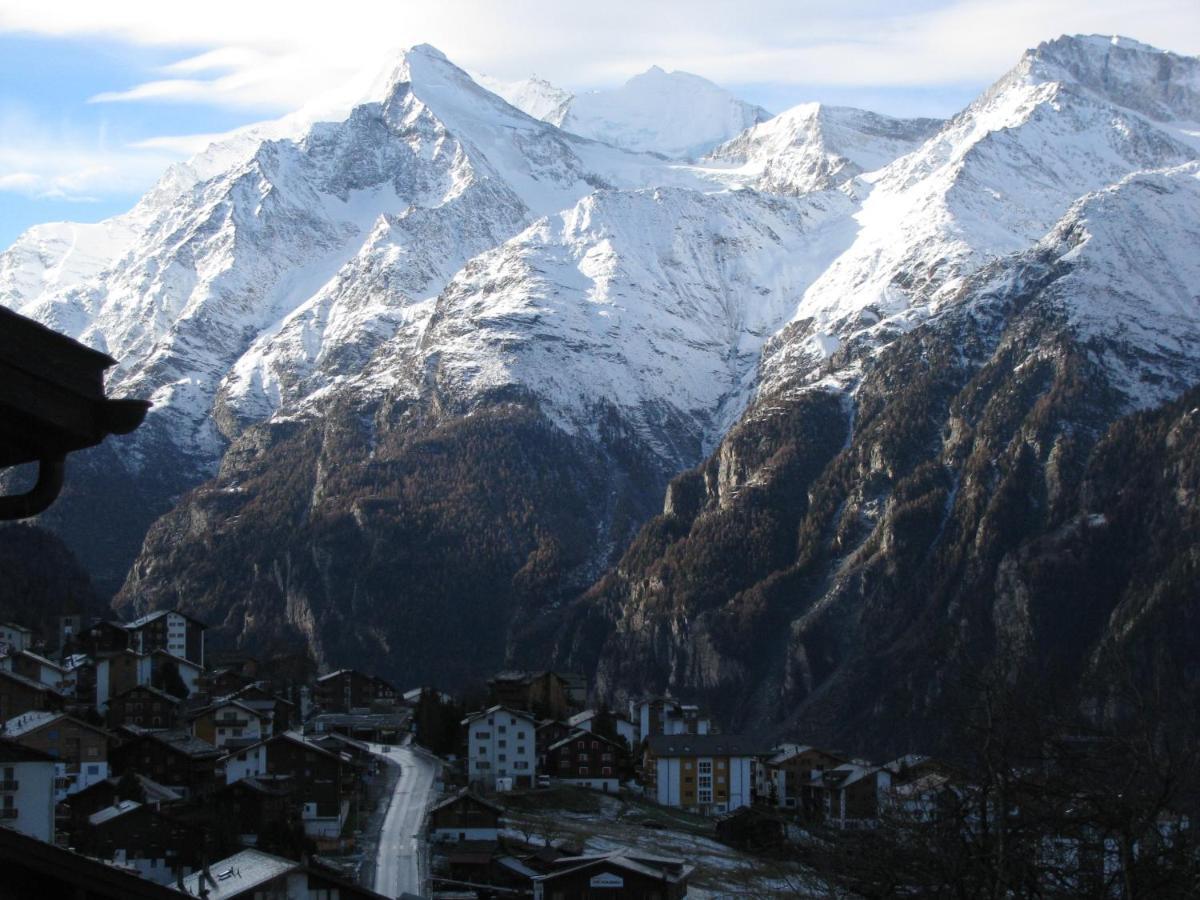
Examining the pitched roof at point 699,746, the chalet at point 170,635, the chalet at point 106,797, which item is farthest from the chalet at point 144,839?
the chalet at point 170,635

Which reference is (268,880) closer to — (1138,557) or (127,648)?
(127,648)

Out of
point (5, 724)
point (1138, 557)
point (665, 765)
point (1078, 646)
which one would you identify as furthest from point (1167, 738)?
point (1138, 557)

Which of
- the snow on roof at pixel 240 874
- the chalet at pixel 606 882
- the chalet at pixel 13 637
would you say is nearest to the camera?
the snow on roof at pixel 240 874

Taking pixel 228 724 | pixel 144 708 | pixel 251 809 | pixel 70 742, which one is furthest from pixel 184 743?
pixel 251 809

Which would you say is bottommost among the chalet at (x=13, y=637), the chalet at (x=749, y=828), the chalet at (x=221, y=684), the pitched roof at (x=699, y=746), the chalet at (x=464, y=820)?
the chalet at (x=749, y=828)

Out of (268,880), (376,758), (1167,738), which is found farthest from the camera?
(376,758)

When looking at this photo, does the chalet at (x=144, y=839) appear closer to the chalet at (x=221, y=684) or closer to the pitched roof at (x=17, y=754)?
the pitched roof at (x=17, y=754)

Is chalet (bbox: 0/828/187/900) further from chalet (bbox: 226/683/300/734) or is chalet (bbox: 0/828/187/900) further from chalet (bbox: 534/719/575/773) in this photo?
chalet (bbox: 534/719/575/773)
